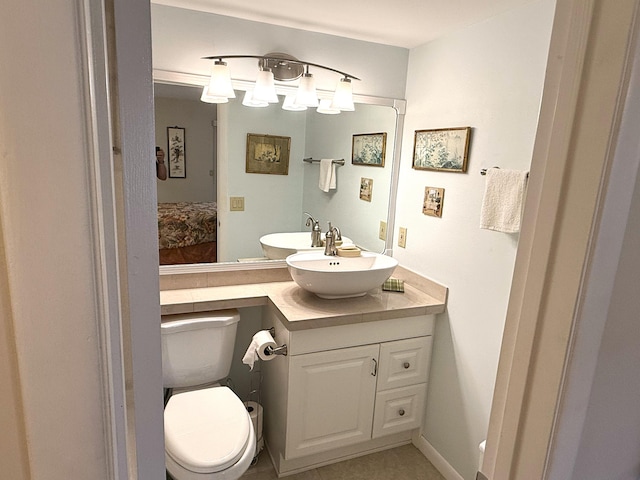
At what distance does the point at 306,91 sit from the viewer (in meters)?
2.04

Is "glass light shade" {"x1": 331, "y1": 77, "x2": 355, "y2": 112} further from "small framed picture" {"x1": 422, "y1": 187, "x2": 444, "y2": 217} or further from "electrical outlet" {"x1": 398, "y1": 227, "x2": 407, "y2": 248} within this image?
"electrical outlet" {"x1": 398, "y1": 227, "x2": 407, "y2": 248}

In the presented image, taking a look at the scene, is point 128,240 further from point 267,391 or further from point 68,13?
point 267,391

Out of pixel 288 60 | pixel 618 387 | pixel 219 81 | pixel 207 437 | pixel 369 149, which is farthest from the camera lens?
pixel 369 149

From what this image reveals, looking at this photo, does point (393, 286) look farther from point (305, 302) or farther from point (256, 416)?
point (256, 416)

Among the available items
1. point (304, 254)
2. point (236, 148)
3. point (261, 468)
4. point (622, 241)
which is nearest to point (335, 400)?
point (261, 468)

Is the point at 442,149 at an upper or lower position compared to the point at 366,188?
upper

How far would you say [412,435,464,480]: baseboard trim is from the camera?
2051 millimetres

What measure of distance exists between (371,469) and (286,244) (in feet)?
4.14

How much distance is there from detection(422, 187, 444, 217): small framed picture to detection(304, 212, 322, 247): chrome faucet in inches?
23.3

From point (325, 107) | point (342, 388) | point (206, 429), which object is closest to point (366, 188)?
point (325, 107)

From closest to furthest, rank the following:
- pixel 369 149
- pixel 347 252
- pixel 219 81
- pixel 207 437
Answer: pixel 207 437
pixel 219 81
pixel 347 252
pixel 369 149

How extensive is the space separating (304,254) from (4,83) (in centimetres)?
186

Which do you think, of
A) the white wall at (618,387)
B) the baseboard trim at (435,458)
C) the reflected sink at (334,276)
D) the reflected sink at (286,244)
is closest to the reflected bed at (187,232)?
the reflected sink at (286,244)

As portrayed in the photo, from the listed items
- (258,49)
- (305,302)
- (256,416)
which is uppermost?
(258,49)
